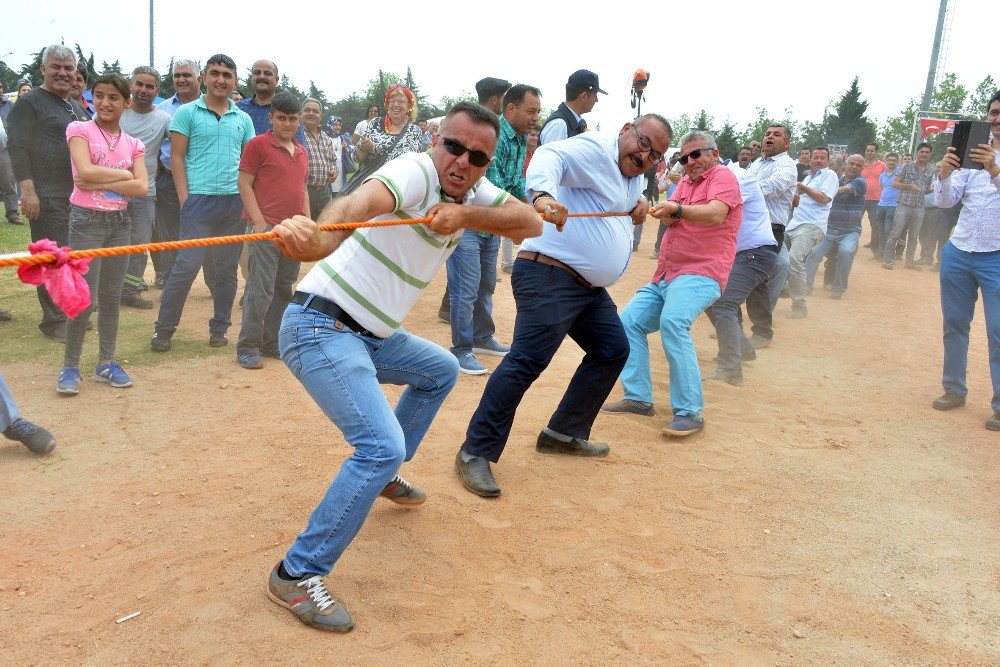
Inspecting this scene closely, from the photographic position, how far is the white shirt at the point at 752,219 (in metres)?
6.66

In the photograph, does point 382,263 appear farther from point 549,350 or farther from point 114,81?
point 114,81

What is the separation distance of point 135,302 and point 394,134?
308cm

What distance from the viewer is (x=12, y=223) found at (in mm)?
11297

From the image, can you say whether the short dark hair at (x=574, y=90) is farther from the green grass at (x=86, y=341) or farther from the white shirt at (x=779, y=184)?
the green grass at (x=86, y=341)

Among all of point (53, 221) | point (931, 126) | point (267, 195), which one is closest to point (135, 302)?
point (53, 221)

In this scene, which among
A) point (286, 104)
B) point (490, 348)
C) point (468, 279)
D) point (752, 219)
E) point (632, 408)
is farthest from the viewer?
point (752, 219)

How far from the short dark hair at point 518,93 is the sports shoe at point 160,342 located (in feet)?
11.3

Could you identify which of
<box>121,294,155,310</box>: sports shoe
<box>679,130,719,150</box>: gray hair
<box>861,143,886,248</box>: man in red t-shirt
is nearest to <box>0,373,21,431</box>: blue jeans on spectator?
<box>121,294,155,310</box>: sports shoe

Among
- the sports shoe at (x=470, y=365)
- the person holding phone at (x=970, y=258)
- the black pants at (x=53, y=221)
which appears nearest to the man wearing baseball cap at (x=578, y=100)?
the sports shoe at (x=470, y=365)

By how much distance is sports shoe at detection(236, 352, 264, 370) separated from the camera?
5.90 m

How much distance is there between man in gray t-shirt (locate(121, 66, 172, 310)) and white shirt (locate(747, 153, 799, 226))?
5987 millimetres

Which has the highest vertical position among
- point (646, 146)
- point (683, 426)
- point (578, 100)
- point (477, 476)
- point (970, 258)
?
point (578, 100)

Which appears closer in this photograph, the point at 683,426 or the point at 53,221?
the point at 683,426

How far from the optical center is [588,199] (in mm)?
4488
